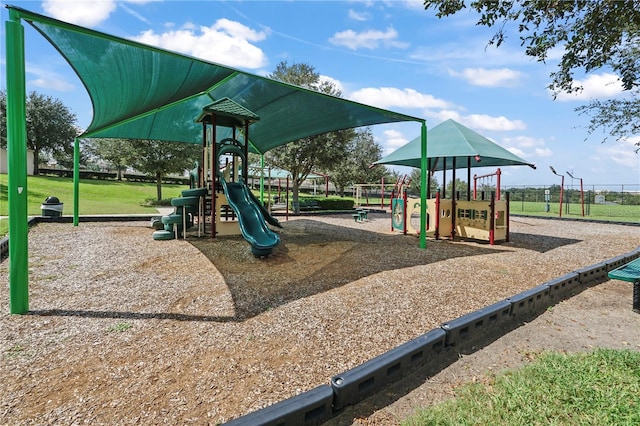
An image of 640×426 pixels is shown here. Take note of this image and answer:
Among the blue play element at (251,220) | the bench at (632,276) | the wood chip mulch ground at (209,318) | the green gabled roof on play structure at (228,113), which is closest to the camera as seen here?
the wood chip mulch ground at (209,318)

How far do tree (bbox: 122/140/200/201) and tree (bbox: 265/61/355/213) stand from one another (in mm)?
6235

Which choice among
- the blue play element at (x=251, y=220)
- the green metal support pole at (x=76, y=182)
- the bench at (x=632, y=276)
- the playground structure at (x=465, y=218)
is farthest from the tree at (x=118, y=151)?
the bench at (x=632, y=276)

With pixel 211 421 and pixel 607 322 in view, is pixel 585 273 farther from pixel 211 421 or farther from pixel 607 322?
pixel 211 421

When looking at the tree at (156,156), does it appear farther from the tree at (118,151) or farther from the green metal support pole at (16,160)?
the green metal support pole at (16,160)

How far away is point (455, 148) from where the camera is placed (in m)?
8.45

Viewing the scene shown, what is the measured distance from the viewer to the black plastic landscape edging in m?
1.90

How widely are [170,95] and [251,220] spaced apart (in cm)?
348

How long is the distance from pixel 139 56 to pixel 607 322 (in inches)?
285

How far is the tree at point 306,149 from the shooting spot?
17.6m

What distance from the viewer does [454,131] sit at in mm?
9336

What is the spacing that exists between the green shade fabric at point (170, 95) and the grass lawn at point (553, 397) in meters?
4.86

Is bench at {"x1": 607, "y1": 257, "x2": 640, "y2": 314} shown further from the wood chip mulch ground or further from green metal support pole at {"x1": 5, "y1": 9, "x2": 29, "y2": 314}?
green metal support pole at {"x1": 5, "y1": 9, "x2": 29, "y2": 314}

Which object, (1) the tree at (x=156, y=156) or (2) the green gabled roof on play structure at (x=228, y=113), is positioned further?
(1) the tree at (x=156, y=156)

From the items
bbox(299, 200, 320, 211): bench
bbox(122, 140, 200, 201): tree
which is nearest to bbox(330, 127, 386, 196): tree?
bbox(299, 200, 320, 211): bench
